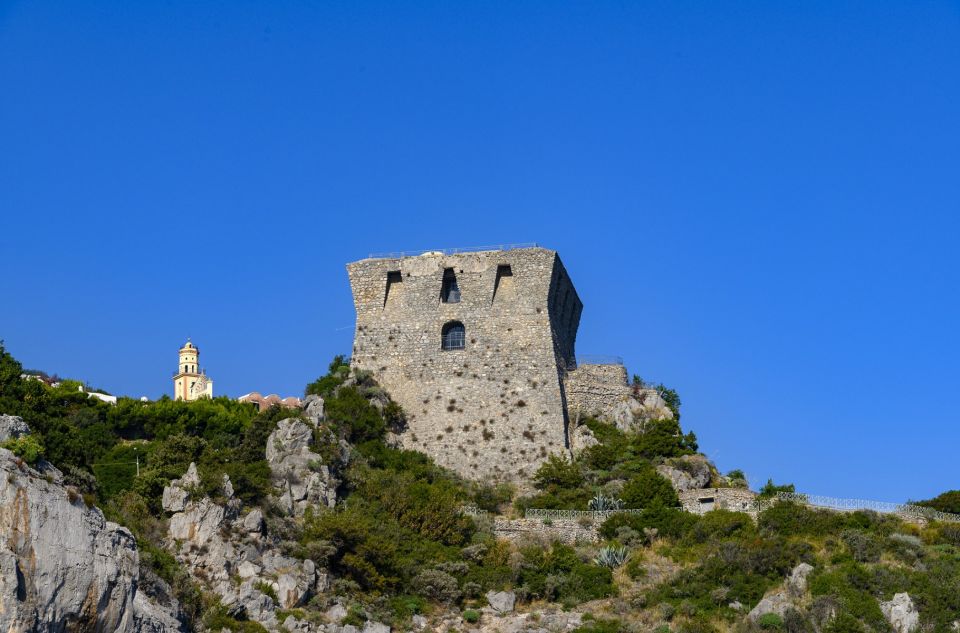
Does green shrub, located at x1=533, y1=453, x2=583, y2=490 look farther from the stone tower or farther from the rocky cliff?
the rocky cliff

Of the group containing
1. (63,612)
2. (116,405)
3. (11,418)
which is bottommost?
(63,612)

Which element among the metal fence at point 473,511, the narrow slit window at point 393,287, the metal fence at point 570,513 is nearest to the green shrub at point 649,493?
the metal fence at point 570,513

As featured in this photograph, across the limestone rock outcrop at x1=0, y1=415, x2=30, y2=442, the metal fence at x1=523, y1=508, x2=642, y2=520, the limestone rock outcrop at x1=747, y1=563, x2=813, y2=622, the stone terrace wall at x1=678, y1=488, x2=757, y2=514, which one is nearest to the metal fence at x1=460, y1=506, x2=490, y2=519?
the metal fence at x1=523, y1=508, x2=642, y2=520

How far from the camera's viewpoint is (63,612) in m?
44.0

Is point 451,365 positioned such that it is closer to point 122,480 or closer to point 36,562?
point 122,480

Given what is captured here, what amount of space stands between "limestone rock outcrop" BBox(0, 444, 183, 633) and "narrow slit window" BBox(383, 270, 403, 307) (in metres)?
25.8

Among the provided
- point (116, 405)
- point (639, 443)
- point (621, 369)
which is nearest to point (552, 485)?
point (639, 443)

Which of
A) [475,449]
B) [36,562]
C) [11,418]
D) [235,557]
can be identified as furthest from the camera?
[475,449]

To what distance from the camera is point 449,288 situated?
7225cm

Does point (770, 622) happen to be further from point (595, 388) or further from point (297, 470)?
point (595, 388)

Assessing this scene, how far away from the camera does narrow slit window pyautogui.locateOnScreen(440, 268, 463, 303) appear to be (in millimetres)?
71812

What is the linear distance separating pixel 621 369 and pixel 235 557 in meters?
24.4

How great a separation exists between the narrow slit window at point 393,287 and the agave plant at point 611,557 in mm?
18048

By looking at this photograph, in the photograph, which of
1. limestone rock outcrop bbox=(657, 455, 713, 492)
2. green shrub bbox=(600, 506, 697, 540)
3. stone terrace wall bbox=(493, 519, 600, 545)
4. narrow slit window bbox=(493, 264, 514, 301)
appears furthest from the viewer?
narrow slit window bbox=(493, 264, 514, 301)
